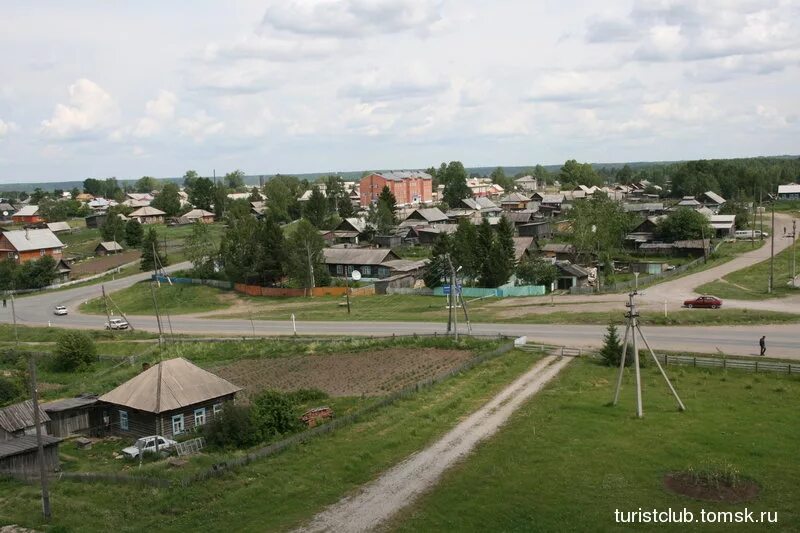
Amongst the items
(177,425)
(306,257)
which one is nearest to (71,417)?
(177,425)

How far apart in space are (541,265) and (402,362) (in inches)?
1218

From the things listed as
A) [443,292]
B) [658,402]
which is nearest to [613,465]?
[658,402]

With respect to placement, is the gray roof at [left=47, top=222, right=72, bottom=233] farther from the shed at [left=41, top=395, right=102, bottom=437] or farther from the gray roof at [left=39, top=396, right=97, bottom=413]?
the shed at [left=41, top=395, right=102, bottom=437]

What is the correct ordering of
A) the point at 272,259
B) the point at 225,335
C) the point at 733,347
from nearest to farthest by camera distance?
the point at 733,347 → the point at 225,335 → the point at 272,259

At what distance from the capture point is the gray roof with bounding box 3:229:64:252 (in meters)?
106

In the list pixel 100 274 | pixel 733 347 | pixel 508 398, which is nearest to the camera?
pixel 508 398

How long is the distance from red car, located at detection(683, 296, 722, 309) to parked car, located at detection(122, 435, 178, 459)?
3991 centimetres

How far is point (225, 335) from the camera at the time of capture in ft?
192

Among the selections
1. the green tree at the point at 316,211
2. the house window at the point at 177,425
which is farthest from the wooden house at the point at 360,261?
the house window at the point at 177,425

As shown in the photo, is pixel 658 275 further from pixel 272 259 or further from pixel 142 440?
pixel 142 440

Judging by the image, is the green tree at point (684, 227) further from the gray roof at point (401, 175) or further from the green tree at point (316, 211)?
the gray roof at point (401, 175)

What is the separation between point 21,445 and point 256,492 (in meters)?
13.2

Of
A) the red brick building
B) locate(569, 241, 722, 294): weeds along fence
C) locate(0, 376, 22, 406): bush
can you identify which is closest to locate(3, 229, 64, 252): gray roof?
locate(0, 376, 22, 406): bush

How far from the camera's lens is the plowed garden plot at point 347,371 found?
39562 millimetres
